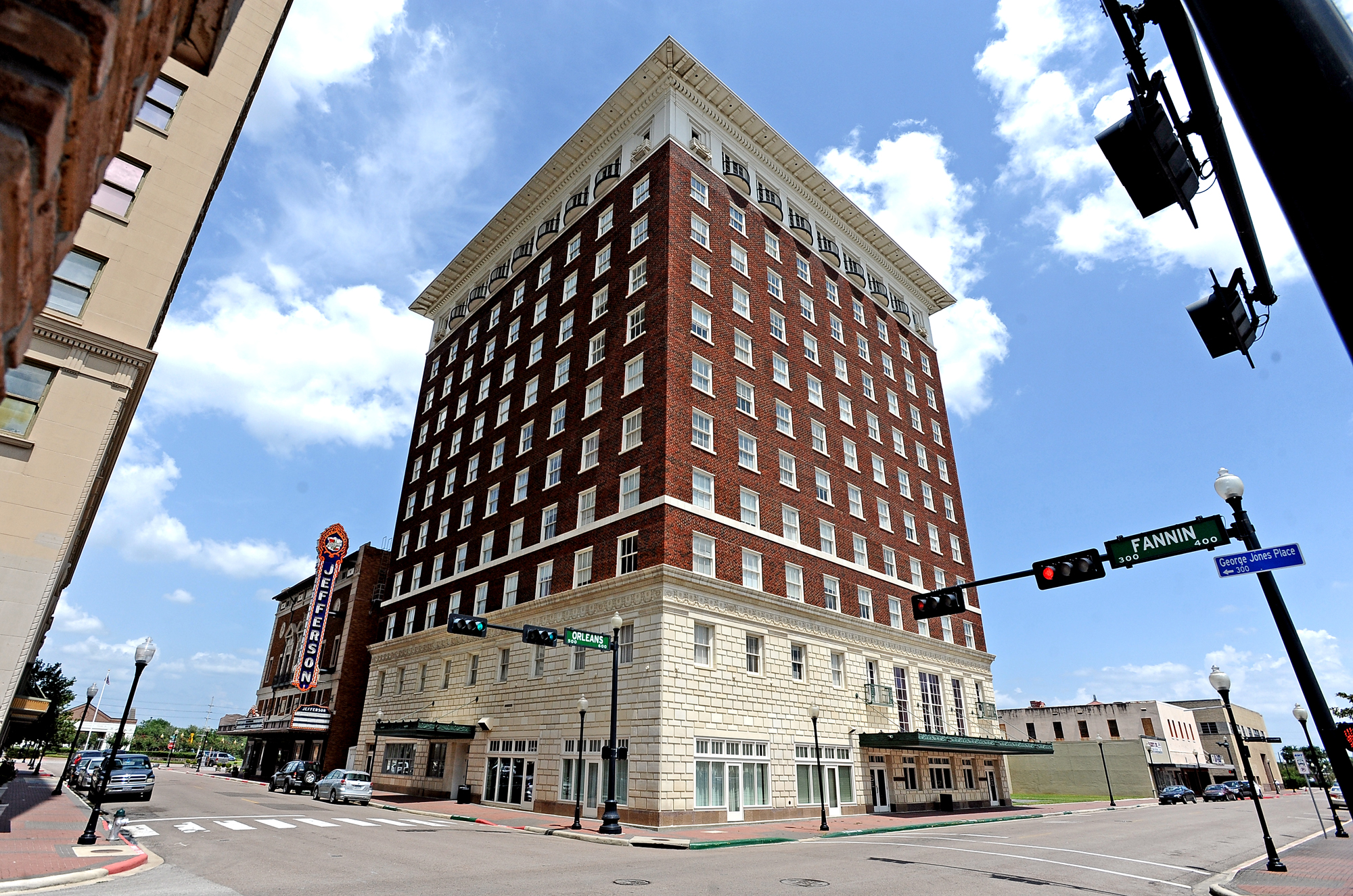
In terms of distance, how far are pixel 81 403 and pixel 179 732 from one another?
644ft

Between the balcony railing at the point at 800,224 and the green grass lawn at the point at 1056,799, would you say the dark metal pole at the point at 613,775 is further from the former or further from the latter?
the green grass lawn at the point at 1056,799

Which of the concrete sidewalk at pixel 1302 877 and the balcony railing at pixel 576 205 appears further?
the balcony railing at pixel 576 205

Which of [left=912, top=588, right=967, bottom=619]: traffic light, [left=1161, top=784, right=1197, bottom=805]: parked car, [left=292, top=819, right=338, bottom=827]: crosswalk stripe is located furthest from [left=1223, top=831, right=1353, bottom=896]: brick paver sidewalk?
[left=1161, top=784, right=1197, bottom=805]: parked car

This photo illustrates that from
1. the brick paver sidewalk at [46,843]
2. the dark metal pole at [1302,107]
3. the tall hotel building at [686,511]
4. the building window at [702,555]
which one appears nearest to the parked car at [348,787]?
the tall hotel building at [686,511]

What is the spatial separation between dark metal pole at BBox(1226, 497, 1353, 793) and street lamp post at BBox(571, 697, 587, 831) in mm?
19737

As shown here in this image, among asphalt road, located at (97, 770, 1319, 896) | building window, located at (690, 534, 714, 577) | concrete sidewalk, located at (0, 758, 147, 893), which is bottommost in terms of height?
asphalt road, located at (97, 770, 1319, 896)

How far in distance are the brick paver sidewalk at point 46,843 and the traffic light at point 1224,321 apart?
18.4m

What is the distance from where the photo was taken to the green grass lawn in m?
51.6

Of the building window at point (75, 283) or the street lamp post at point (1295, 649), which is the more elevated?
the building window at point (75, 283)

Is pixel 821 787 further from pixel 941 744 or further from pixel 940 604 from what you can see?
pixel 940 604

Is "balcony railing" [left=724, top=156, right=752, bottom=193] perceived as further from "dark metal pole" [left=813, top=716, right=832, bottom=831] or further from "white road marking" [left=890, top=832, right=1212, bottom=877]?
"white road marking" [left=890, top=832, right=1212, bottom=877]

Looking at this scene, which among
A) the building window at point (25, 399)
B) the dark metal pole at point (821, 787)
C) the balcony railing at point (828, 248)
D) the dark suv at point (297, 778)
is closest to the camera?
the building window at point (25, 399)

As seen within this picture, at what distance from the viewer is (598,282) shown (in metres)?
39.0

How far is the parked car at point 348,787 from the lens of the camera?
34156 mm
